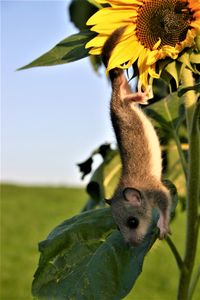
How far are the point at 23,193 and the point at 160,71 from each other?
12.6 metres

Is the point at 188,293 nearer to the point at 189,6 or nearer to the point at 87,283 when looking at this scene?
the point at 87,283

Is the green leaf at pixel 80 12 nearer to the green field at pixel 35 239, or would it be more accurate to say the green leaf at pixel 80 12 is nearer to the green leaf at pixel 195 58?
the green field at pixel 35 239

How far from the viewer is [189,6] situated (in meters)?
1.62

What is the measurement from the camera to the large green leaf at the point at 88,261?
166 centimetres

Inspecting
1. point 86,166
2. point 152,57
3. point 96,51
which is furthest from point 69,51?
point 86,166

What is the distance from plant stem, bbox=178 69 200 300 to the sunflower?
0.66 ft

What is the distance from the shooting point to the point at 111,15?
1.63 metres

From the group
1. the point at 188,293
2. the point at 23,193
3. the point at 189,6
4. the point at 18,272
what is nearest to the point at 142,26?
the point at 189,6

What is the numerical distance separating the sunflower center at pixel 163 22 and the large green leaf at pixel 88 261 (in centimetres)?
44

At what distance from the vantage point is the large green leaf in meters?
1.66

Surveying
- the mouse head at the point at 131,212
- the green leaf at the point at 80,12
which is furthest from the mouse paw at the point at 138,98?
the green leaf at the point at 80,12

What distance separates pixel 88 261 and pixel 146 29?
0.56 m

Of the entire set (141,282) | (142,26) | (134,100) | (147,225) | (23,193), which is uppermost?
(142,26)

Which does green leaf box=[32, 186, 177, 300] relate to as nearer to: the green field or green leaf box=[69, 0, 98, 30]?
the green field
